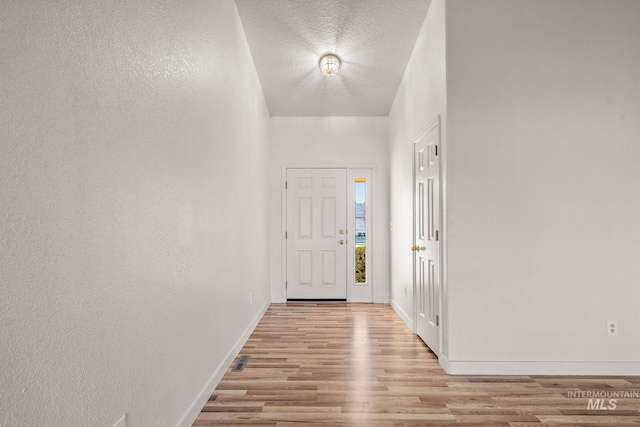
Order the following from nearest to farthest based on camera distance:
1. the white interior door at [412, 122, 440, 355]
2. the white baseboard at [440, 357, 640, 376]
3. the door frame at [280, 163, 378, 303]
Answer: the white baseboard at [440, 357, 640, 376]
the white interior door at [412, 122, 440, 355]
the door frame at [280, 163, 378, 303]

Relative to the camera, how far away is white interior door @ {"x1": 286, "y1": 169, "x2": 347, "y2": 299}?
6.05 m

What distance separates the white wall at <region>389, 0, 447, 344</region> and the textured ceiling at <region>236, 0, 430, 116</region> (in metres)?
0.20

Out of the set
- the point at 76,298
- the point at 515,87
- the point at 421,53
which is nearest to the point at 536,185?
the point at 515,87

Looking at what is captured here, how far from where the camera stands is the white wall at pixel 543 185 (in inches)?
115

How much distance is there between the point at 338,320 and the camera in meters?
4.75

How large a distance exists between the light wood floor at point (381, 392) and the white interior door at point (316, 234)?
88.1 inches

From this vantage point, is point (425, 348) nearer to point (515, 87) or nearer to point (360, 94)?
point (515, 87)

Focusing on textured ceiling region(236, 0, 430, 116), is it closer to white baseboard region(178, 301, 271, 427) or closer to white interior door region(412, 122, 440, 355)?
white interior door region(412, 122, 440, 355)

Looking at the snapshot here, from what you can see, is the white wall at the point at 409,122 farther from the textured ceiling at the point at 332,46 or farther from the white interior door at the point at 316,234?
the white interior door at the point at 316,234

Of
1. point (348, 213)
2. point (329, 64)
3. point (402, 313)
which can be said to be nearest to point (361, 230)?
point (348, 213)

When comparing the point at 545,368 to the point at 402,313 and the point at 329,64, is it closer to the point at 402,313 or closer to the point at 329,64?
the point at 402,313

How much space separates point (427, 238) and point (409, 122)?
142 centimetres

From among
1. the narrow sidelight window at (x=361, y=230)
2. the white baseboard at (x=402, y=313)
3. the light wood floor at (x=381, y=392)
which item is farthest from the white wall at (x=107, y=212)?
the narrow sidelight window at (x=361, y=230)

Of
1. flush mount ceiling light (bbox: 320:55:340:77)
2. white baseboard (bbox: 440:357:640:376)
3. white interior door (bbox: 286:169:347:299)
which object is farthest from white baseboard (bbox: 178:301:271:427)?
flush mount ceiling light (bbox: 320:55:340:77)
